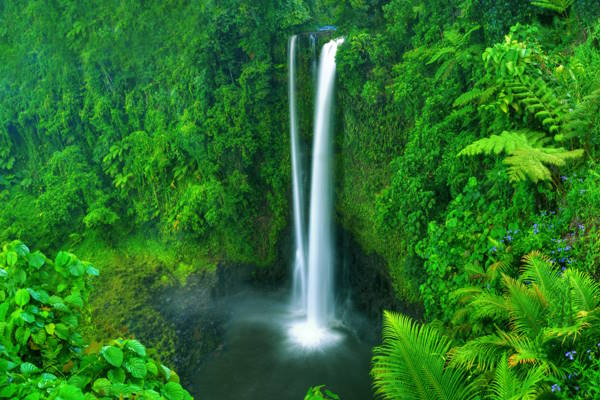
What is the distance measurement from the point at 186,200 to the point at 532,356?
1054cm

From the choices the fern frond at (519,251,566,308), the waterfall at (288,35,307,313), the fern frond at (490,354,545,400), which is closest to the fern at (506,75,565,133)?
the fern frond at (519,251,566,308)

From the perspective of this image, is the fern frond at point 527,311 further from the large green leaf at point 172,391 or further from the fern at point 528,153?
the large green leaf at point 172,391

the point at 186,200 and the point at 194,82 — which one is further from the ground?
the point at 194,82

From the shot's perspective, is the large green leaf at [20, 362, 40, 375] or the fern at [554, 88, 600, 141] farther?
the fern at [554, 88, 600, 141]

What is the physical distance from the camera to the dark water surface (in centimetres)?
837

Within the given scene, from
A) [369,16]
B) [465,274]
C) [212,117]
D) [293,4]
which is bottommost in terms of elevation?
[465,274]

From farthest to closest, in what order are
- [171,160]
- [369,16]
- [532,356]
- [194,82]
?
[171,160]
[194,82]
[369,16]
[532,356]

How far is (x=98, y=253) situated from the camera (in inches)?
525

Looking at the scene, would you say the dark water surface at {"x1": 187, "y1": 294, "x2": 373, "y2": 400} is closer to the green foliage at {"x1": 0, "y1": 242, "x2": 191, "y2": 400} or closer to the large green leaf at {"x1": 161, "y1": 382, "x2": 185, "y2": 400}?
the large green leaf at {"x1": 161, "y1": 382, "x2": 185, "y2": 400}

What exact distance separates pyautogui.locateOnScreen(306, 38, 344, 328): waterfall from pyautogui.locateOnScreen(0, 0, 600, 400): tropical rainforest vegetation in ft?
1.20

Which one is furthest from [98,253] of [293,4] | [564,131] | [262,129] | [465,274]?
[564,131]

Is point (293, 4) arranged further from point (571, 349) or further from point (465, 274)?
point (571, 349)

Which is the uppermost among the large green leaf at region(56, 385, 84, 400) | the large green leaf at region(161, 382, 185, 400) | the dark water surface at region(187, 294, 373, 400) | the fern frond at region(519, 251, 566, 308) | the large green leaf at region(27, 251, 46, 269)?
the large green leaf at region(27, 251, 46, 269)

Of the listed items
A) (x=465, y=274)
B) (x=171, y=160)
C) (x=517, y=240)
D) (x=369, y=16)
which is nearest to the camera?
(x=517, y=240)
